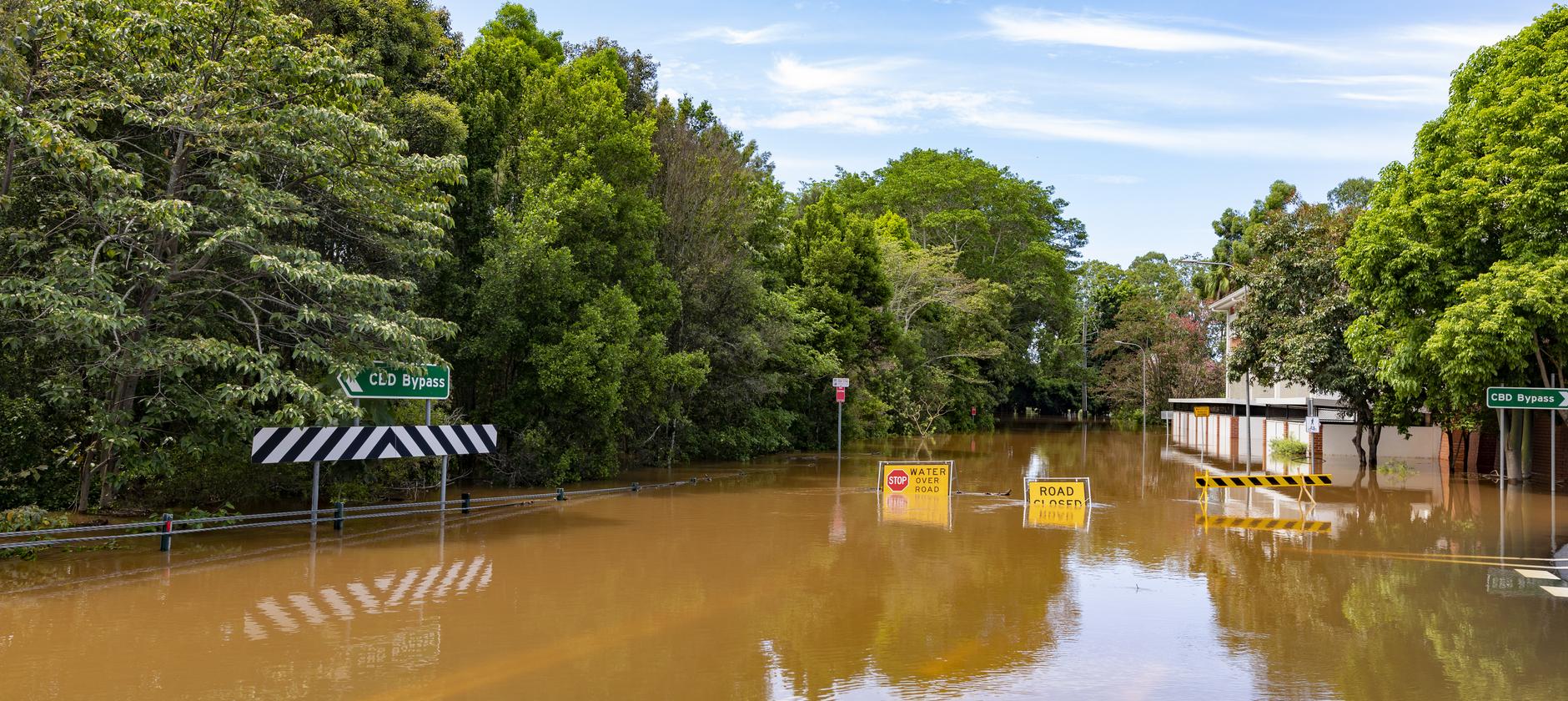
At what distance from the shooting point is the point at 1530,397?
74.5 ft

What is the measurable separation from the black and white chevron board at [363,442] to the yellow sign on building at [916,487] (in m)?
7.60

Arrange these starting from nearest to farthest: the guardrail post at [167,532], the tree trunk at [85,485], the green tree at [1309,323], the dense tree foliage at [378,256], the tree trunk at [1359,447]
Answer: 1. the guardrail post at [167,532]
2. the dense tree foliage at [378,256]
3. the tree trunk at [85,485]
4. the green tree at [1309,323]
5. the tree trunk at [1359,447]

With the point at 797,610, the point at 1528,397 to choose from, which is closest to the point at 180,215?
the point at 797,610

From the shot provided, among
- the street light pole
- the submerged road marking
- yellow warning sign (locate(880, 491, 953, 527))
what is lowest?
the submerged road marking

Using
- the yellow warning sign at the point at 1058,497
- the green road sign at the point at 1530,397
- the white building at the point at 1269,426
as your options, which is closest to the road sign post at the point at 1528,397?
the green road sign at the point at 1530,397

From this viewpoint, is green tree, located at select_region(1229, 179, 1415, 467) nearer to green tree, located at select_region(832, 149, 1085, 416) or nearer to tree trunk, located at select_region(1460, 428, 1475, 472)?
tree trunk, located at select_region(1460, 428, 1475, 472)

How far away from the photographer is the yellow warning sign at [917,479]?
21859 mm

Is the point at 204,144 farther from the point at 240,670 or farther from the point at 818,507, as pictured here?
the point at 818,507

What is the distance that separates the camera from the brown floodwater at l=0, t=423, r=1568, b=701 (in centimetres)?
793

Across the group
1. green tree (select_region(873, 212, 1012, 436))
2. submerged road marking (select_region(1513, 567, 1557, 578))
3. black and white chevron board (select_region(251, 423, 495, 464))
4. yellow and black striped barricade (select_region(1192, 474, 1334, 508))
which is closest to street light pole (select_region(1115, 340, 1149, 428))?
green tree (select_region(873, 212, 1012, 436))

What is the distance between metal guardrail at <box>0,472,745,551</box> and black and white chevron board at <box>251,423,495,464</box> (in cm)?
84

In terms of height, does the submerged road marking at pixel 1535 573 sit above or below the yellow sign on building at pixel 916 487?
below

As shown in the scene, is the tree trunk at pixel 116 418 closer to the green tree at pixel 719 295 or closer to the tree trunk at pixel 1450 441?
the green tree at pixel 719 295

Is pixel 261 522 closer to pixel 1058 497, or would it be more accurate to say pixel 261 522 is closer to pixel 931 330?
pixel 1058 497
